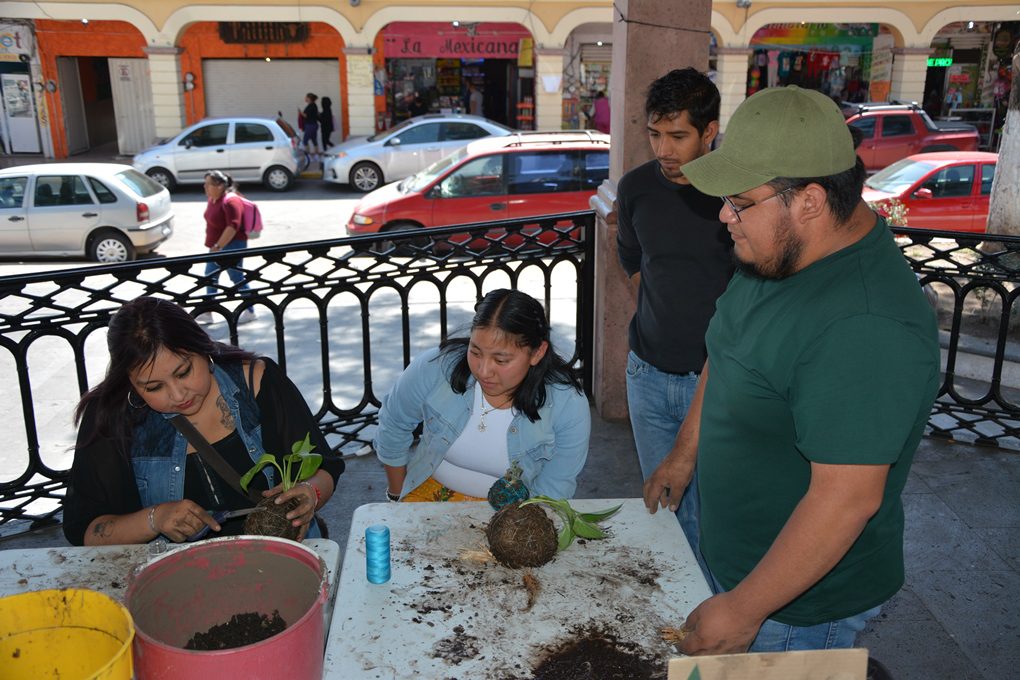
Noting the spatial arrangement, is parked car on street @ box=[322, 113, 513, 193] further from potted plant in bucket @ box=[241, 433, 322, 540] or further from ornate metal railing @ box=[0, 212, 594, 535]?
potted plant in bucket @ box=[241, 433, 322, 540]

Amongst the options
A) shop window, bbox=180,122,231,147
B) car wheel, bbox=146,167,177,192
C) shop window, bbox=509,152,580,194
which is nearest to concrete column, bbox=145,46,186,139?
car wheel, bbox=146,167,177,192

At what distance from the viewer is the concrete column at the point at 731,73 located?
23.8 m

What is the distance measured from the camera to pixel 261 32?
79.3ft

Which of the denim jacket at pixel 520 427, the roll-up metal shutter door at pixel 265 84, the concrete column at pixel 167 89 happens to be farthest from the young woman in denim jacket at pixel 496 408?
the roll-up metal shutter door at pixel 265 84

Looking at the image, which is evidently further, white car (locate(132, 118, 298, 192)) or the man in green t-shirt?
white car (locate(132, 118, 298, 192))

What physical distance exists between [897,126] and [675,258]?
17.3 meters

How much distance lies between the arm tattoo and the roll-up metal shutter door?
76.9 ft

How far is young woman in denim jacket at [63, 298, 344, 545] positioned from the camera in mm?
2789

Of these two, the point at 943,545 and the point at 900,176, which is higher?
the point at 900,176

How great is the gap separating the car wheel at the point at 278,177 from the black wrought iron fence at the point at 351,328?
1046 centimetres

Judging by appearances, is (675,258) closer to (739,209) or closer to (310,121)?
(739,209)

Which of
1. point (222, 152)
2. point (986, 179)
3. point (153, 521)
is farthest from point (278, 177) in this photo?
point (153, 521)

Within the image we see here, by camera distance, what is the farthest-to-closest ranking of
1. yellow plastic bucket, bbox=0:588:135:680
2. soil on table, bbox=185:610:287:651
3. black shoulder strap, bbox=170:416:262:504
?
black shoulder strap, bbox=170:416:262:504 → soil on table, bbox=185:610:287:651 → yellow plastic bucket, bbox=0:588:135:680

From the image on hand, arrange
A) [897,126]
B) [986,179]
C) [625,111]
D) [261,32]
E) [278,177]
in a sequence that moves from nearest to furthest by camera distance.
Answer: [625,111]
[986,179]
[897,126]
[278,177]
[261,32]
